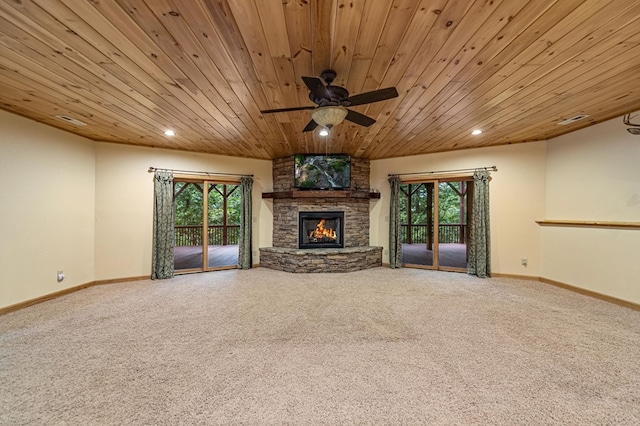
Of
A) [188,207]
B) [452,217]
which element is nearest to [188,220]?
[188,207]

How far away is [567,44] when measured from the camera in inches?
74.6

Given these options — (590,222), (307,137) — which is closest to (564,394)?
(590,222)

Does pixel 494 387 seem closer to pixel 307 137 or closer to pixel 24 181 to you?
pixel 307 137

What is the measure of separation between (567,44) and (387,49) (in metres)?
1.31

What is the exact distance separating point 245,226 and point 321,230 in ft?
5.62

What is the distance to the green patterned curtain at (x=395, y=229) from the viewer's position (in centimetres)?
581

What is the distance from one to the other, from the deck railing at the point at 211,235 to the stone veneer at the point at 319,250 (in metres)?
4.53

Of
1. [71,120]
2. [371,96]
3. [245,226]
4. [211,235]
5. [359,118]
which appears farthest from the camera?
[211,235]

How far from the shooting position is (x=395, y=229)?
5.83 meters

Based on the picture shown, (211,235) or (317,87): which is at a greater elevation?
(317,87)

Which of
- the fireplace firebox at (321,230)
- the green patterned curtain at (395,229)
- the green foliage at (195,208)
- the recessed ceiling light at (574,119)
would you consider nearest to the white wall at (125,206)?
the fireplace firebox at (321,230)

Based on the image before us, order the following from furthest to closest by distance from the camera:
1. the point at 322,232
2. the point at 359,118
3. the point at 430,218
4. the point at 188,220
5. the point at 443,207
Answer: the point at 443,207
the point at 188,220
the point at 430,218
the point at 322,232
the point at 359,118

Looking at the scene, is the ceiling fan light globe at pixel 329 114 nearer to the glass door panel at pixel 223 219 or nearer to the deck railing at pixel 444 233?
the glass door panel at pixel 223 219

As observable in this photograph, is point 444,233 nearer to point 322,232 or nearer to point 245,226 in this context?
point 322,232
